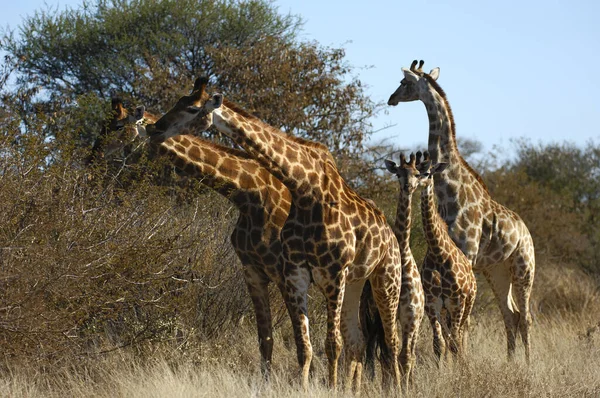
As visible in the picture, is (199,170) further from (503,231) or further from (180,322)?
(503,231)

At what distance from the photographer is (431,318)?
8.82m

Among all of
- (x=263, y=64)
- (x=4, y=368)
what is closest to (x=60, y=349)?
(x=4, y=368)

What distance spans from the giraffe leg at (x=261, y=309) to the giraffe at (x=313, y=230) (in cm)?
48

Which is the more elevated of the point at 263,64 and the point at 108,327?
the point at 263,64

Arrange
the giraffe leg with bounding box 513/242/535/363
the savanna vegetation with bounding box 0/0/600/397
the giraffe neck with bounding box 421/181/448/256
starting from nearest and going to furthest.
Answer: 1. the savanna vegetation with bounding box 0/0/600/397
2. the giraffe neck with bounding box 421/181/448/256
3. the giraffe leg with bounding box 513/242/535/363

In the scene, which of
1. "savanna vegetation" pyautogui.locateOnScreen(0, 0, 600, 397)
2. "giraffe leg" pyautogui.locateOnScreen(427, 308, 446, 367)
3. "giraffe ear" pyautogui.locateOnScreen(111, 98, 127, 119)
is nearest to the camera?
"savanna vegetation" pyautogui.locateOnScreen(0, 0, 600, 397)

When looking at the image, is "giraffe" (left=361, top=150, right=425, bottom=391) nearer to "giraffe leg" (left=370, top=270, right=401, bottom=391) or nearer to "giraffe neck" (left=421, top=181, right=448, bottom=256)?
"giraffe leg" (left=370, top=270, right=401, bottom=391)

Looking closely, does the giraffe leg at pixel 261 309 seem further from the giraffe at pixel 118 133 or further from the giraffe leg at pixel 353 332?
the giraffe at pixel 118 133

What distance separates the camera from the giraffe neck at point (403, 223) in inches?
321

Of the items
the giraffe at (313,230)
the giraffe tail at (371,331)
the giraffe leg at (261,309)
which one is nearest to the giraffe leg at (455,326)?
the giraffe tail at (371,331)

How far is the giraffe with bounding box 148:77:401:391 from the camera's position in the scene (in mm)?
7355

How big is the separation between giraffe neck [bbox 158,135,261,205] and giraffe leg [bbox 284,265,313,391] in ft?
2.75

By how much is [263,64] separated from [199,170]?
20.8 ft

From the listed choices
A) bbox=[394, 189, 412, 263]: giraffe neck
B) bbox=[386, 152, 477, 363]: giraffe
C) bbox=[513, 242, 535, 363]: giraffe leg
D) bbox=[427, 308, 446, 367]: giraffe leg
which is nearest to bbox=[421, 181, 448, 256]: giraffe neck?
bbox=[386, 152, 477, 363]: giraffe
